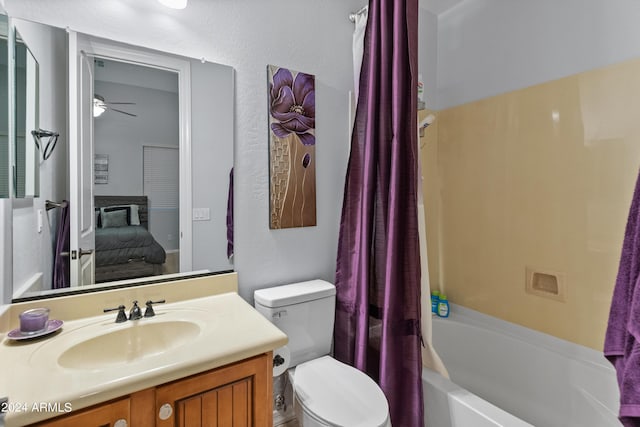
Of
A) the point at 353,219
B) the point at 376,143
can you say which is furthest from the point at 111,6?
the point at 353,219

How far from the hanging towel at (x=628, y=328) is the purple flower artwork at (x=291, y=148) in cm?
131

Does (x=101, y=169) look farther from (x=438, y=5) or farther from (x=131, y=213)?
(x=438, y=5)

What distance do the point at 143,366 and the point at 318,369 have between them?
0.85 m

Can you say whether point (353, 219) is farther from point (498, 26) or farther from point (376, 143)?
point (498, 26)

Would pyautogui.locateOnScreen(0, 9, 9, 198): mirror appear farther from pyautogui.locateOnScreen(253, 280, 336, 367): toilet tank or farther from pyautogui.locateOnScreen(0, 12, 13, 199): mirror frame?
pyautogui.locateOnScreen(253, 280, 336, 367): toilet tank

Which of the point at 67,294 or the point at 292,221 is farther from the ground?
the point at 292,221

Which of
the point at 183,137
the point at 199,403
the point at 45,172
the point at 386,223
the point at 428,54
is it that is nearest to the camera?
the point at 199,403

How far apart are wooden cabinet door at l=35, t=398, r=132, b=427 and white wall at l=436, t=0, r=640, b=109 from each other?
2405 millimetres

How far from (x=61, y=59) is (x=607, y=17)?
2.48 metres

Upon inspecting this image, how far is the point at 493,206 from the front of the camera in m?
2.02

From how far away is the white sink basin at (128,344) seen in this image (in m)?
1.02

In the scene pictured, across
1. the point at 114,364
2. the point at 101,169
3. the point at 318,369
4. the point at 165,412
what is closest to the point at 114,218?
the point at 101,169

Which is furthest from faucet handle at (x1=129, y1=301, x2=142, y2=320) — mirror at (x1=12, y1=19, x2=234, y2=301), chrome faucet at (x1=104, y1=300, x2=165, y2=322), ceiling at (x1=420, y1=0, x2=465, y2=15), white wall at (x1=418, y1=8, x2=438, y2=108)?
ceiling at (x1=420, y1=0, x2=465, y2=15)

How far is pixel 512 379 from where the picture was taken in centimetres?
181
